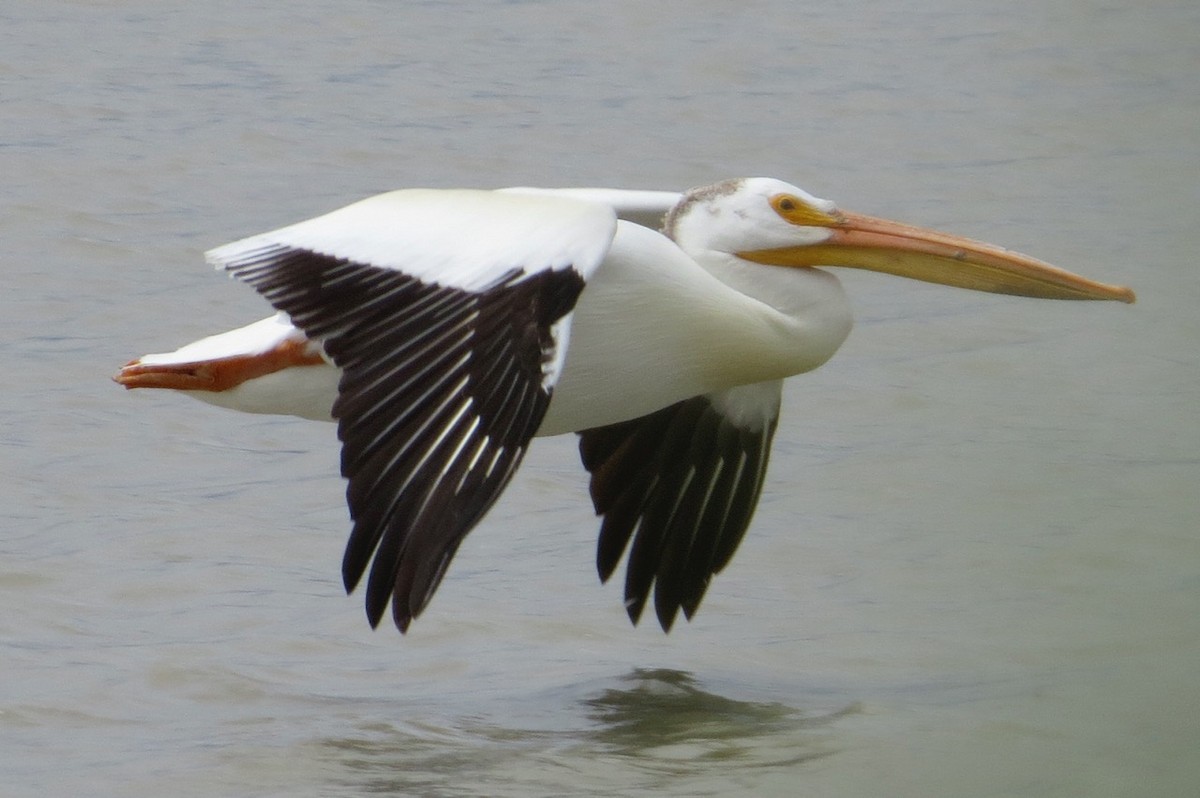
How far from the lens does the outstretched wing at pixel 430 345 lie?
367cm

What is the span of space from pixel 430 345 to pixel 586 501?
2.61 metres

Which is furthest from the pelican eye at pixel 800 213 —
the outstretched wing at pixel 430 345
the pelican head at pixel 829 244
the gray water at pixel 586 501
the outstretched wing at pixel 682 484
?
the gray water at pixel 586 501

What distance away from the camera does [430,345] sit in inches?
151

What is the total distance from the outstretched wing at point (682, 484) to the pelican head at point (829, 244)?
0.53 m

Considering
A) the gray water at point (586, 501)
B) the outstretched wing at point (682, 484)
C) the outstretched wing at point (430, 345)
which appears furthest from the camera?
the outstretched wing at point (682, 484)

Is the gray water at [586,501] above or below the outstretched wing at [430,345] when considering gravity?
below

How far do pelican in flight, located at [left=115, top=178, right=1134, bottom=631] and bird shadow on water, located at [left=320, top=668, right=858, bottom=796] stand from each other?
0.40 metres

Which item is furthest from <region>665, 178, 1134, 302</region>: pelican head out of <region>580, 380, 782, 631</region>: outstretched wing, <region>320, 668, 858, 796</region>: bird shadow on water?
<region>320, 668, 858, 796</region>: bird shadow on water

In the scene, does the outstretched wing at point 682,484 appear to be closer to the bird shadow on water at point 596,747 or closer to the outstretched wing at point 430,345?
the bird shadow on water at point 596,747

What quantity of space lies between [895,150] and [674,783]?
7.87m

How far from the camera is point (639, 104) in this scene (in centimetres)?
1216

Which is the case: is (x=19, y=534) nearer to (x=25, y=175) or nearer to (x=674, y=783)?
(x=674, y=783)

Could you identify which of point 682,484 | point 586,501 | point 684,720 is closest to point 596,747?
point 684,720

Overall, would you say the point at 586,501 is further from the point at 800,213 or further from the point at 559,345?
the point at 559,345
